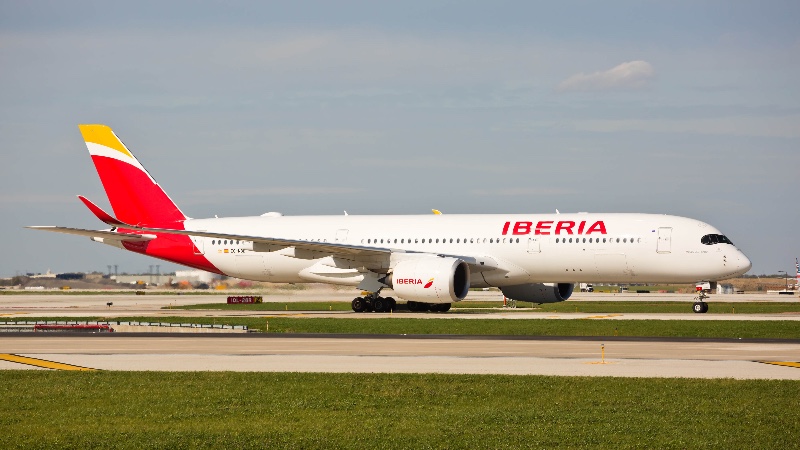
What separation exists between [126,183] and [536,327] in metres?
28.5

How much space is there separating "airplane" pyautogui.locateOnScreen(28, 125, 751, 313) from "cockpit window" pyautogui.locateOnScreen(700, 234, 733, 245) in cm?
6

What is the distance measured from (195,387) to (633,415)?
8246mm

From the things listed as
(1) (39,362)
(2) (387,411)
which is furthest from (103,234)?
(2) (387,411)

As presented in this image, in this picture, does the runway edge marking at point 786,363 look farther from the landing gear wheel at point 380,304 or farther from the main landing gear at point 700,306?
the landing gear wheel at point 380,304

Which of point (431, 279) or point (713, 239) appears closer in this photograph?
point (431, 279)

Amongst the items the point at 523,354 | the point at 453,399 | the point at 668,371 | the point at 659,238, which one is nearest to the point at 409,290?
the point at 659,238

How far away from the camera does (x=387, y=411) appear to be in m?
18.0

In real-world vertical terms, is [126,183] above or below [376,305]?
above

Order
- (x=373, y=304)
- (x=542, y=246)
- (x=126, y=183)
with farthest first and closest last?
(x=126, y=183), (x=373, y=304), (x=542, y=246)

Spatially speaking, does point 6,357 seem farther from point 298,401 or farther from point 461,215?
point 461,215

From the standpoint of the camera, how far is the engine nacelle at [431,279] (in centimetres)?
4828

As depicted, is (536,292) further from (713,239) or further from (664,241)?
(713,239)

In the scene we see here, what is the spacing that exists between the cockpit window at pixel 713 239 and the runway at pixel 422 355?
57.3 ft

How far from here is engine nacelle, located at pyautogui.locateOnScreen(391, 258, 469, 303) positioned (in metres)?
48.3
